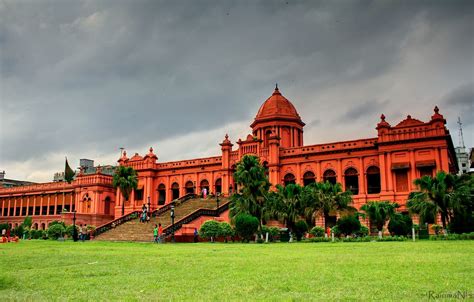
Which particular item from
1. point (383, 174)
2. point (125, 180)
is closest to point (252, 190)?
point (383, 174)

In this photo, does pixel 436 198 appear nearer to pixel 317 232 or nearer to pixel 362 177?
pixel 317 232

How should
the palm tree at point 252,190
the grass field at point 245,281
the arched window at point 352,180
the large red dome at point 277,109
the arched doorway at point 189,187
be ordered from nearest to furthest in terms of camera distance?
the grass field at point 245,281 → the palm tree at point 252,190 → the arched window at point 352,180 → the large red dome at point 277,109 → the arched doorway at point 189,187

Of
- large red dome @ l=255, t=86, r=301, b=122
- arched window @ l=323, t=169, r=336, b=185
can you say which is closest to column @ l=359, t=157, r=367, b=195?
arched window @ l=323, t=169, r=336, b=185

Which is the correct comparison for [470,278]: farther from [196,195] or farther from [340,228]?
[196,195]

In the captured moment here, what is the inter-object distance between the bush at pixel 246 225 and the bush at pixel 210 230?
177 centimetres

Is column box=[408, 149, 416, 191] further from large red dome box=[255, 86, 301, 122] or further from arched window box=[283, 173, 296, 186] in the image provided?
large red dome box=[255, 86, 301, 122]

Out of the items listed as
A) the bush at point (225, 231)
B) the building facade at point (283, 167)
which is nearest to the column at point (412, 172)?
the building facade at point (283, 167)

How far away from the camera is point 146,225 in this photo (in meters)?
42.7

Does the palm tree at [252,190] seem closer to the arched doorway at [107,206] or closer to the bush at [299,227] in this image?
the bush at [299,227]

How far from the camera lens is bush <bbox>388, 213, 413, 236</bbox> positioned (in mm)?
35094

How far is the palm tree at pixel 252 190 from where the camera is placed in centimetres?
3591

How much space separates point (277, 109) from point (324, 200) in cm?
2601

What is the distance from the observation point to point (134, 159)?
63.2 meters

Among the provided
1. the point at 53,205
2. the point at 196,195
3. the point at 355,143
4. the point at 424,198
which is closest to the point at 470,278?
the point at 424,198
